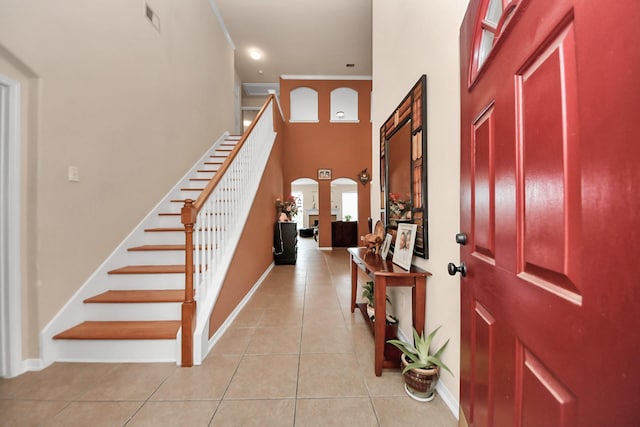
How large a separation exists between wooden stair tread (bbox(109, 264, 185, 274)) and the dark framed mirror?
209 centimetres

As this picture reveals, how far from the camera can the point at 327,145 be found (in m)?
7.09

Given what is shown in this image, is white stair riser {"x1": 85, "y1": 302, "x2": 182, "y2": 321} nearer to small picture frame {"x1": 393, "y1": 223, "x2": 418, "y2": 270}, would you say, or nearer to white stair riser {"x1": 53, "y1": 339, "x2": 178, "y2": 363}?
white stair riser {"x1": 53, "y1": 339, "x2": 178, "y2": 363}

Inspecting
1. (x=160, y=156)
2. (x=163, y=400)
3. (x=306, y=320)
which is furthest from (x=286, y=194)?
(x=163, y=400)

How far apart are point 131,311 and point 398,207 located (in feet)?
8.04

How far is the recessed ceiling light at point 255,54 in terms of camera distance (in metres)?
6.08

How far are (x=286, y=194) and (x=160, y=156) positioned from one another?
3.94 meters

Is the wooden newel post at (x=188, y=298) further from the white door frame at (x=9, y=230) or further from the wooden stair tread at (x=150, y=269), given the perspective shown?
the white door frame at (x=9, y=230)

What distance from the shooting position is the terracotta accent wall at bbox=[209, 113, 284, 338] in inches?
92.0

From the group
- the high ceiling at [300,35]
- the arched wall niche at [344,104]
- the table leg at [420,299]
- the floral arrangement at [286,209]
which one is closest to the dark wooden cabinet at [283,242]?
the floral arrangement at [286,209]

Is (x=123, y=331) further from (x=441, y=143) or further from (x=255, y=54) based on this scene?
(x=255, y=54)

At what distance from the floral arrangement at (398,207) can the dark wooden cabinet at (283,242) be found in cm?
309

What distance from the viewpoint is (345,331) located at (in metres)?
2.28

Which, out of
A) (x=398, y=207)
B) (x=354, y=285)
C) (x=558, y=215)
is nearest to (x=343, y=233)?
(x=354, y=285)

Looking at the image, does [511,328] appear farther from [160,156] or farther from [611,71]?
[160,156]
